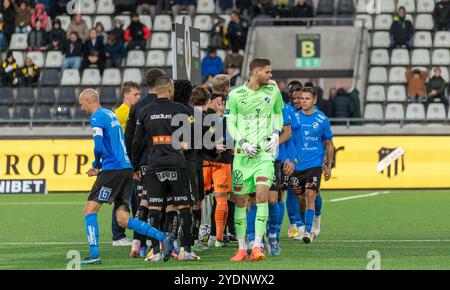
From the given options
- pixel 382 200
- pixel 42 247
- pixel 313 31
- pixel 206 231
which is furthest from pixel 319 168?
pixel 313 31

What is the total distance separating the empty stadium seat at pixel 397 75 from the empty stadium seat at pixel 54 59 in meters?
9.57

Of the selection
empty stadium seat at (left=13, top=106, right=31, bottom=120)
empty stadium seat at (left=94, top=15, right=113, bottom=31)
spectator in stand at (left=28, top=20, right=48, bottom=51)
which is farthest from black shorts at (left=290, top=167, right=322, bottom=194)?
empty stadium seat at (left=94, top=15, right=113, bottom=31)

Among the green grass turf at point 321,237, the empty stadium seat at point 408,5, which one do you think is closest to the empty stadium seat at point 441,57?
the empty stadium seat at point 408,5

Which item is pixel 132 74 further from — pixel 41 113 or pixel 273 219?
pixel 273 219

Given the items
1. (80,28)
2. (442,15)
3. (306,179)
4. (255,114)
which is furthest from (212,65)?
(255,114)

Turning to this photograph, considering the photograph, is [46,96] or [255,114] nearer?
[255,114]

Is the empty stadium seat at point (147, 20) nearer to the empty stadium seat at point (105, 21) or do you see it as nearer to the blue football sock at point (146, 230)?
the empty stadium seat at point (105, 21)

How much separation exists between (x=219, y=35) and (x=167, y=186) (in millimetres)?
19350

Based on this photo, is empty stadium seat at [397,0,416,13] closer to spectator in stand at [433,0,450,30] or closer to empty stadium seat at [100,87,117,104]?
spectator in stand at [433,0,450,30]

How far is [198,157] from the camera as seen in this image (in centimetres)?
1540

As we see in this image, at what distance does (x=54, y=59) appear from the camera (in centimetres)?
3381

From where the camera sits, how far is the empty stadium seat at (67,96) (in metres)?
32.0

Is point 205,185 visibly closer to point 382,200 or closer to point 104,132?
point 104,132

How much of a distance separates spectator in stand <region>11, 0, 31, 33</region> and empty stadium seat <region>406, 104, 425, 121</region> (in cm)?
1152
